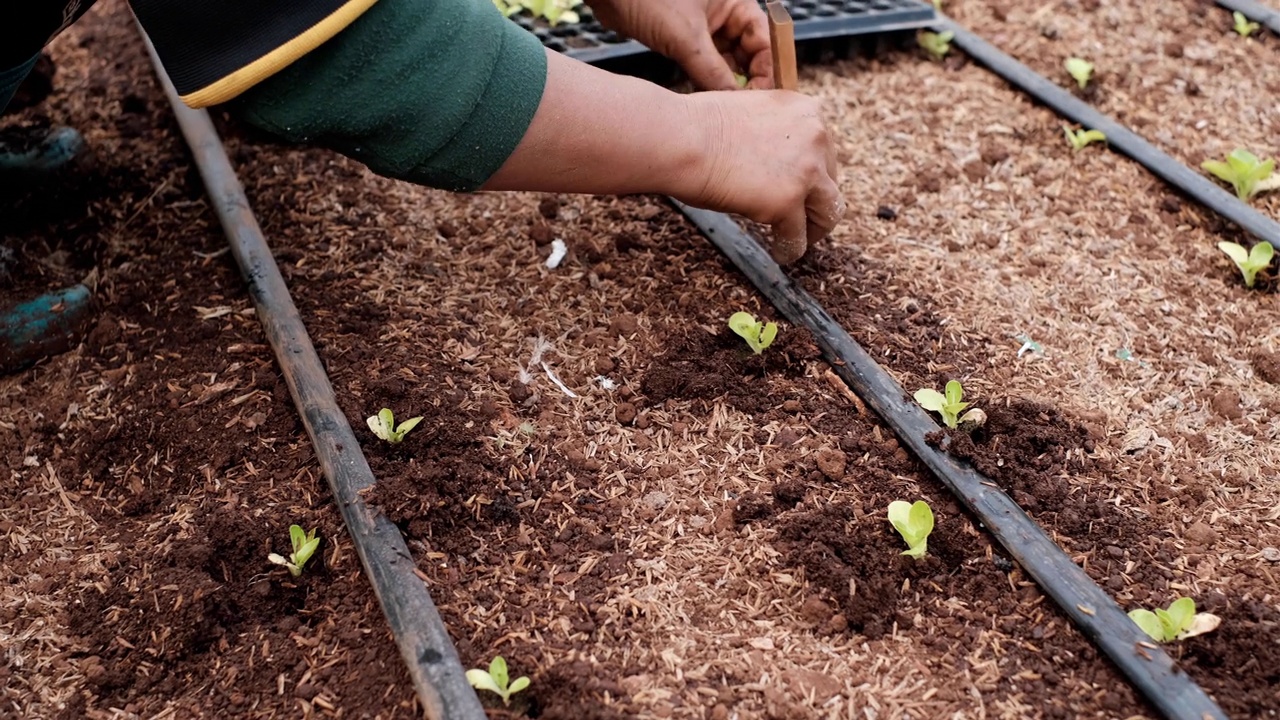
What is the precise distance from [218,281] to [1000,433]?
205 centimetres

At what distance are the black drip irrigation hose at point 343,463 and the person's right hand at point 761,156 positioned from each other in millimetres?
916

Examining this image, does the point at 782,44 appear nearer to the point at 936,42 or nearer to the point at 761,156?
the point at 761,156

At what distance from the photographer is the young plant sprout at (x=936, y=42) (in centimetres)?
365

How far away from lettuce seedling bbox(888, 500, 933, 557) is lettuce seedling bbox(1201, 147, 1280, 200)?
1741 mm

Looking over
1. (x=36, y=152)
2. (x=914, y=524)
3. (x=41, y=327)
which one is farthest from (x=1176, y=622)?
(x=36, y=152)

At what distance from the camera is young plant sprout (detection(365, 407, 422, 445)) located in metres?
2.16

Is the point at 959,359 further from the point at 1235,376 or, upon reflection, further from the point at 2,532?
the point at 2,532

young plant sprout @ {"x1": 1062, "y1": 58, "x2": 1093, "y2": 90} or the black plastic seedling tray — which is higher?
the black plastic seedling tray

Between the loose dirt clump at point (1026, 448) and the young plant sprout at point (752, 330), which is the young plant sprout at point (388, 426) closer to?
the young plant sprout at point (752, 330)

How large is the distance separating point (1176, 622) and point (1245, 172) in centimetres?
172

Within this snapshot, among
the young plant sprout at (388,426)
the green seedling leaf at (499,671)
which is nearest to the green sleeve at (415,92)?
the young plant sprout at (388,426)

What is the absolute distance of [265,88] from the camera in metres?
1.70

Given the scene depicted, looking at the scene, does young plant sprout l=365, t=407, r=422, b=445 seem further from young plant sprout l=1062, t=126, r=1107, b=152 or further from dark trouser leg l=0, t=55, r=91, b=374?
young plant sprout l=1062, t=126, r=1107, b=152

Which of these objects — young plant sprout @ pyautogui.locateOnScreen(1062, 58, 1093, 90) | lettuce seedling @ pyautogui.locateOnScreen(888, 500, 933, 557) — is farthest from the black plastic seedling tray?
lettuce seedling @ pyautogui.locateOnScreen(888, 500, 933, 557)
